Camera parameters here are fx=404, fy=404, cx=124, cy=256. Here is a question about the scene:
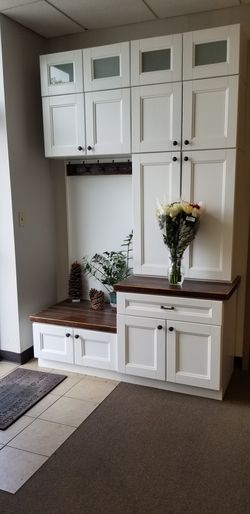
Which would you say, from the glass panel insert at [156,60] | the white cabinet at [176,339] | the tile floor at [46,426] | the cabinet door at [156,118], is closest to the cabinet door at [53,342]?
the tile floor at [46,426]

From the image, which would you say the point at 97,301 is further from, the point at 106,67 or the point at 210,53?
the point at 210,53

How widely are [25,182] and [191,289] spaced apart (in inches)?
63.3

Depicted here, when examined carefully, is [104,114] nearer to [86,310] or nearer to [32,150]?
[32,150]

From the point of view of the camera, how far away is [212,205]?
9.06 ft

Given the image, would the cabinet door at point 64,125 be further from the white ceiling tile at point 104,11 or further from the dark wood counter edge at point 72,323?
the dark wood counter edge at point 72,323

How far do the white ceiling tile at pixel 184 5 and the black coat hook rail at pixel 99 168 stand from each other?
42.9 inches

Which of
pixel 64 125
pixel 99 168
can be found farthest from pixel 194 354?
pixel 64 125

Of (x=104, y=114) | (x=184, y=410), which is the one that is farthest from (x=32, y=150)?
(x=184, y=410)

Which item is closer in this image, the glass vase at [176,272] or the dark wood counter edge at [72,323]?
the glass vase at [176,272]

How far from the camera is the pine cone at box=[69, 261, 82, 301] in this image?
11.8ft

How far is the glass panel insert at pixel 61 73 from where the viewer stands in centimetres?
304

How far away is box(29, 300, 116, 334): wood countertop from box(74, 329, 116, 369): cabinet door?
5 centimetres

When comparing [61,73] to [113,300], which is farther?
[113,300]

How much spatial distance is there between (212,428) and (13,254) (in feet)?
6.25
